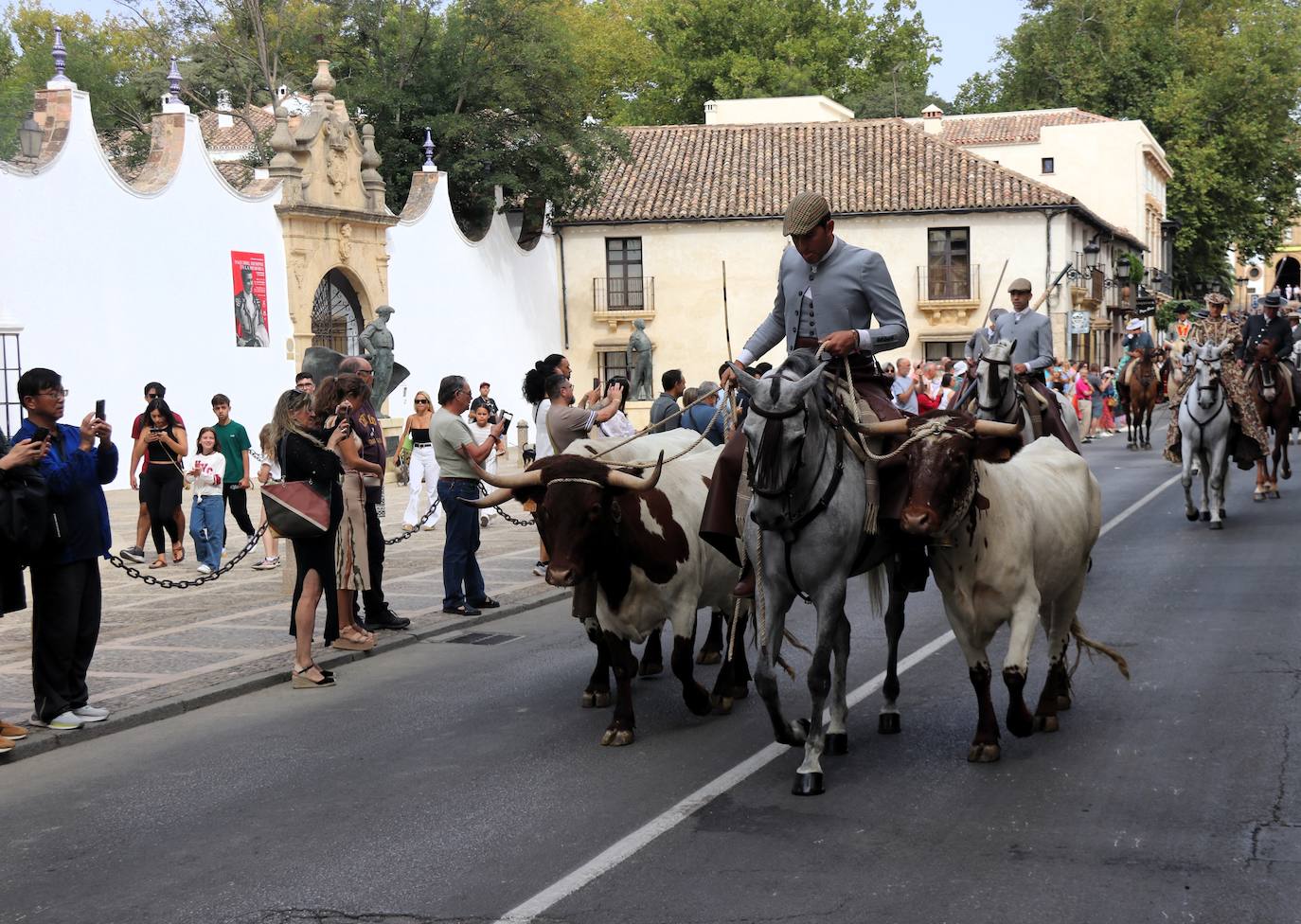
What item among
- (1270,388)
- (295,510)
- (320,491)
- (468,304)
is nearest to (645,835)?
(295,510)

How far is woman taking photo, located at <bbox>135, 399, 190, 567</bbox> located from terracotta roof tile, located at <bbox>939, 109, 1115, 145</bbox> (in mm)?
49886

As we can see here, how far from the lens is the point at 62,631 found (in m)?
8.55

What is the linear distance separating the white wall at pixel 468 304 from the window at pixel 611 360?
159 centimetres

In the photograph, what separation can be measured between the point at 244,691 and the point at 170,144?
19.5 meters

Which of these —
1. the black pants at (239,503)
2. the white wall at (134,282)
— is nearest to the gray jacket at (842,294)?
the black pants at (239,503)

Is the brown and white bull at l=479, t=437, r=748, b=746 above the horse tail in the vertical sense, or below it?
above

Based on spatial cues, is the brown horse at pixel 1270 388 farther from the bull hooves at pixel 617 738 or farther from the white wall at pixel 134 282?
the white wall at pixel 134 282

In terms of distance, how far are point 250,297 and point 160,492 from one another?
43.5ft

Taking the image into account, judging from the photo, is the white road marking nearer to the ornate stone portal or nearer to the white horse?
the white horse

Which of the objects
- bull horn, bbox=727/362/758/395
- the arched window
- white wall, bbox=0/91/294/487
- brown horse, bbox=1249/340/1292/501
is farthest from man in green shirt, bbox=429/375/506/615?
the arched window

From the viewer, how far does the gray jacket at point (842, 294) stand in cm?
787

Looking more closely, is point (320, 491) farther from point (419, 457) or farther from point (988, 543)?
point (419, 457)

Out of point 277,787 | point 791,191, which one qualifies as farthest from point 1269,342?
point 791,191

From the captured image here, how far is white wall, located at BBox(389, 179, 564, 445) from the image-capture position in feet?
115
